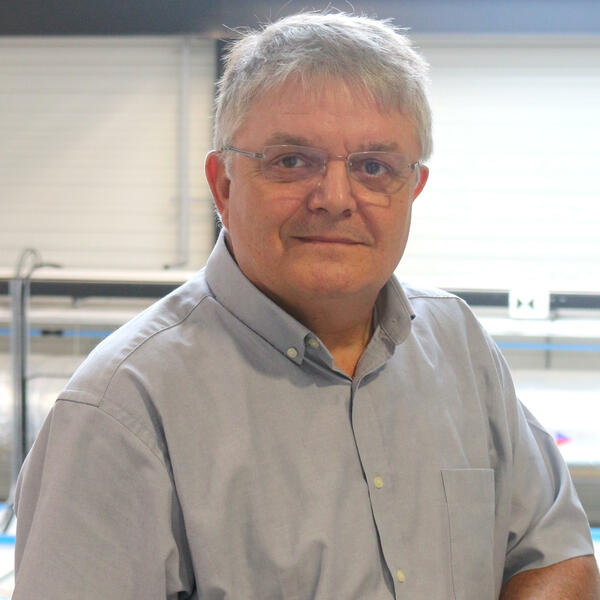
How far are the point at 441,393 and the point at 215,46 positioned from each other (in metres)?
3.86

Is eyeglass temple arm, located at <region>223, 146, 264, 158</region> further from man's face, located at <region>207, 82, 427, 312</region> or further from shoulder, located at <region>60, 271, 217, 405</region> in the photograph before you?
shoulder, located at <region>60, 271, 217, 405</region>

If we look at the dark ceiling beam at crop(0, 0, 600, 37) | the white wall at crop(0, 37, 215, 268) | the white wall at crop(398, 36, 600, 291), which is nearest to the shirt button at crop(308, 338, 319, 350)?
the dark ceiling beam at crop(0, 0, 600, 37)

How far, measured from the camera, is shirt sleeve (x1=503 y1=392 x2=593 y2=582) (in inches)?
52.6

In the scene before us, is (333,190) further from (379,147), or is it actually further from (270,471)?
(270,471)

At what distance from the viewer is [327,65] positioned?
1.13 m

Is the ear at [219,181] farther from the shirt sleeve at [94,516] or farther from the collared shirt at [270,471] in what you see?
the shirt sleeve at [94,516]

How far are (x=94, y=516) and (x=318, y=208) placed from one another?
511 mm

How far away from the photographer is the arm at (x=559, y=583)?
50.3 inches

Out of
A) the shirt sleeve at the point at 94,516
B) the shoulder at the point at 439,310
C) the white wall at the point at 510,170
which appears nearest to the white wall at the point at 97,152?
the white wall at the point at 510,170

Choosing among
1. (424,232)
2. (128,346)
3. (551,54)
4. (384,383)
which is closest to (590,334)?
(424,232)

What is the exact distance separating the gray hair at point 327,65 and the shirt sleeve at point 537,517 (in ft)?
1.91

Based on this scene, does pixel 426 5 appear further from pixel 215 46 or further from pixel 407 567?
pixel 407 567

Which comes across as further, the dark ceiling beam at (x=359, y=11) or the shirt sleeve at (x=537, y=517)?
the dark ceiling beam at (x=359, y=11)

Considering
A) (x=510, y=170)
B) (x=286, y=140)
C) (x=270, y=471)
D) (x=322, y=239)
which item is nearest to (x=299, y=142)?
(x=286, y=140)
